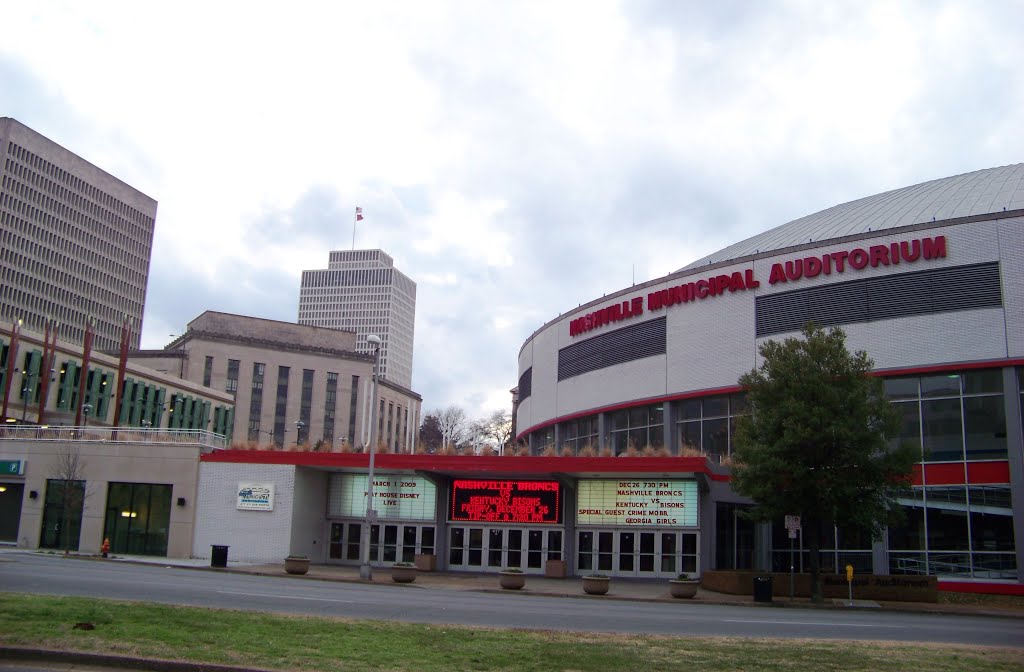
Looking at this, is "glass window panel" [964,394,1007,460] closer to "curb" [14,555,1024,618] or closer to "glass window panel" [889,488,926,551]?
"glass window panel" [889,488,926,551]

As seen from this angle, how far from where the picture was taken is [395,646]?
1392 centimetres

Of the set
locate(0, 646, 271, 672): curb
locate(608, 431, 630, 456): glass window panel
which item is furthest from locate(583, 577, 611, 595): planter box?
locate(0, 646, 271, 672): curb

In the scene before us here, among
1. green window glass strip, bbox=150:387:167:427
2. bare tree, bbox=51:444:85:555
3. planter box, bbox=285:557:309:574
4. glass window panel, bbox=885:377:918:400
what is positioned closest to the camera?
planter box, bbox=285:557:309:574

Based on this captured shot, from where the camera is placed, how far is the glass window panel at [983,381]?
38031mm

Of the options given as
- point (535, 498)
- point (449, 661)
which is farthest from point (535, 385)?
point (449, 661)

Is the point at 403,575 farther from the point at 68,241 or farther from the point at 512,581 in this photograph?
the point at 68,241

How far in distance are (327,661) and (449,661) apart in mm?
1723

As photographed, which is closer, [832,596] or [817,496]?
[817,496]

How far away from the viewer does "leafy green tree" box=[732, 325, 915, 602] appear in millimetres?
31672

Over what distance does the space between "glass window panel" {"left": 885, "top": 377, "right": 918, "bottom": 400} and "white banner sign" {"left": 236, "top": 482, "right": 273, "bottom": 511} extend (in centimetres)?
2829

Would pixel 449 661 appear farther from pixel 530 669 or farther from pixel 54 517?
pixel 54 517

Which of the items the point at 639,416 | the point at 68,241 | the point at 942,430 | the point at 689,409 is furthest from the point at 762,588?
the point at 68,241

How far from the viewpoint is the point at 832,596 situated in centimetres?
Answer: 3481

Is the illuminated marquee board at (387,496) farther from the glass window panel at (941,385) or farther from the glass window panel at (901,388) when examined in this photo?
the glass window panel at (941,385)
